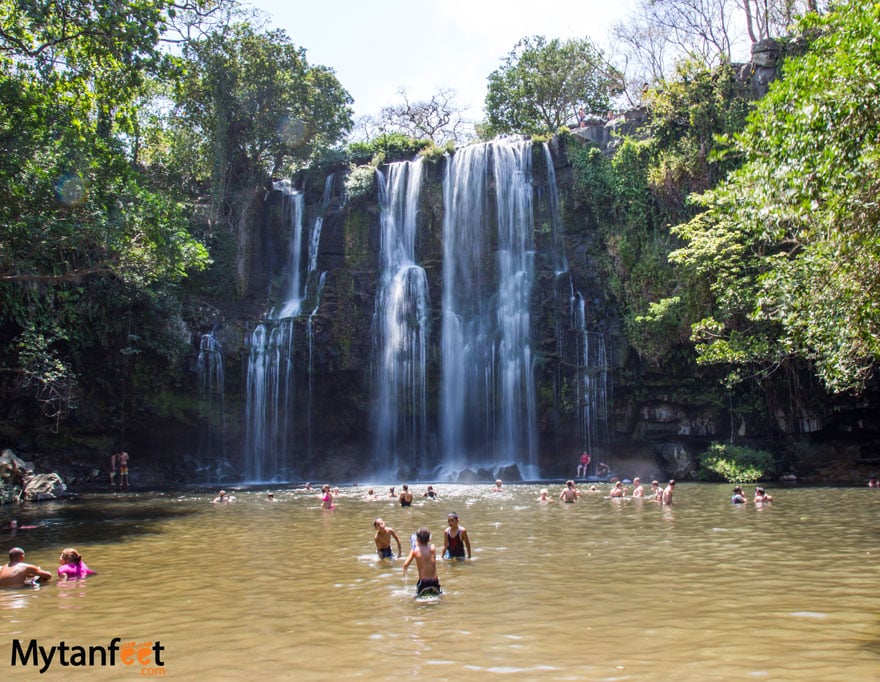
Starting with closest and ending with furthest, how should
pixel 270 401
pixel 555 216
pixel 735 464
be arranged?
pixel 735 464 → pixel 270 401 → pixel 555 216

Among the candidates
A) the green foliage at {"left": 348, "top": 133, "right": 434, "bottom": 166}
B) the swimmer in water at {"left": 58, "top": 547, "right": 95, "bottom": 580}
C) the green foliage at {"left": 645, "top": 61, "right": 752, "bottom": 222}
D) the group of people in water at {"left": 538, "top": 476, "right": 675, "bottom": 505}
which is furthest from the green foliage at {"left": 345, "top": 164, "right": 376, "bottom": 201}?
the swimmer in water at {"left": 58, "top": 547, "right": 95, "bottom": 580}

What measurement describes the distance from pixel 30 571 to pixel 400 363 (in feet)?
68.3

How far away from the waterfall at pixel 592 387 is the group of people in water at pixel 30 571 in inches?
836

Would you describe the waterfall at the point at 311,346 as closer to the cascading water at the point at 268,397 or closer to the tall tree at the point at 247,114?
the cascading water at the point at 268,397

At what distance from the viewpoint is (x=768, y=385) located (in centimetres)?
2478

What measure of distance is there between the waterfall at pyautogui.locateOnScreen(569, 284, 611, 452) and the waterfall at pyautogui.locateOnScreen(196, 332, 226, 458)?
1542 cm

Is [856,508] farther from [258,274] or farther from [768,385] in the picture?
[258,274]

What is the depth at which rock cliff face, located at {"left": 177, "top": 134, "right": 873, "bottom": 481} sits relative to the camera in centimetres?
2683

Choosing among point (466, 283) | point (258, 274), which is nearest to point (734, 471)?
point (466, 283)

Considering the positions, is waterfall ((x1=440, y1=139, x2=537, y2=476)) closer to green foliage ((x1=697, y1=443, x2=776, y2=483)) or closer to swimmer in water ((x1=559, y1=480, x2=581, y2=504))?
green foliage ((x1=697, y1=443, x2=776, y2=483))

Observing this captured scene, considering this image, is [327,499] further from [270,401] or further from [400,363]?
[270,401]

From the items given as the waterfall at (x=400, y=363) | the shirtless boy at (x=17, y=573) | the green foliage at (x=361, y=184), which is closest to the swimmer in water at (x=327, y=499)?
the shirtless boy at (x=17, y=573)

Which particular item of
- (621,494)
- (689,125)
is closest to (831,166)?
(621,494)

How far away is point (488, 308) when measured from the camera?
30.4 metres
